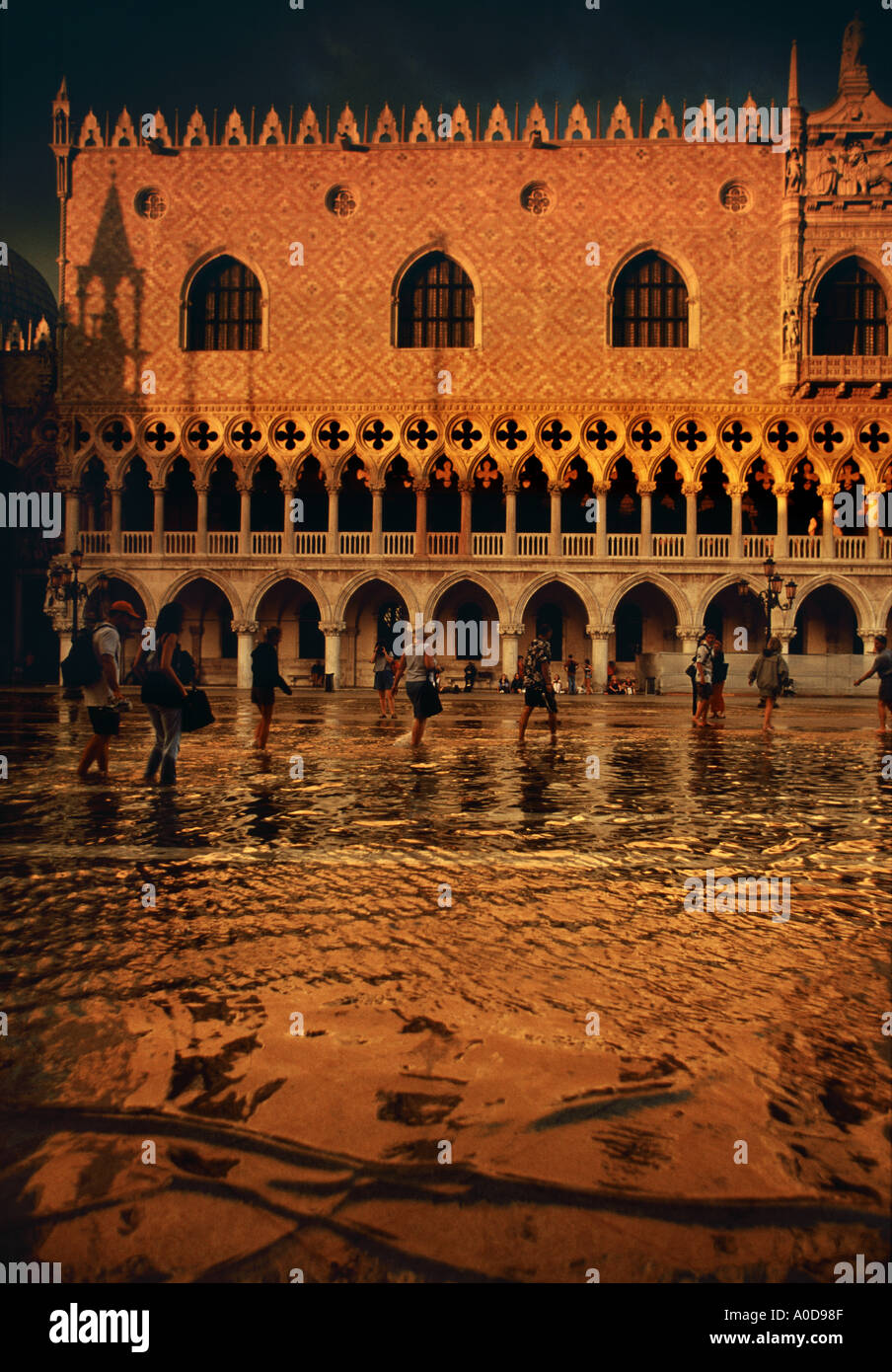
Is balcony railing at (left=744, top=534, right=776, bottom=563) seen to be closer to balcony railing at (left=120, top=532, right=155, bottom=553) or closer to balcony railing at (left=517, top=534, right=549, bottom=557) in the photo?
balcony railing at (left=517, top=534, right=549, bottom=557)

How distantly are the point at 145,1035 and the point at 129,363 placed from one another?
30.2 meters

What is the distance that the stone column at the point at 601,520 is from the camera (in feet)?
90.3

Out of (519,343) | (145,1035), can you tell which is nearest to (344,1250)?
(145,1035)

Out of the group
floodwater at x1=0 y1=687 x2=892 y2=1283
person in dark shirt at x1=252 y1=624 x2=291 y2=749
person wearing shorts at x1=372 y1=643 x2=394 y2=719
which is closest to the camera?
floodwater at x1=0 y1=687 x2=892 y2=1283

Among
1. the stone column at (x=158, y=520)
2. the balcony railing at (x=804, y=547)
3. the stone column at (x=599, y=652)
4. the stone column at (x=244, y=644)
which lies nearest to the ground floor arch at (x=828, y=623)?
the balcony railing at (x=804, y=547)

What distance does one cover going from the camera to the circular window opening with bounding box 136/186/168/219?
28688 mm

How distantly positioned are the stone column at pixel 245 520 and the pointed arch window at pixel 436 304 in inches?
277

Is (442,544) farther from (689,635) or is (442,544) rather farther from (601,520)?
(689,635)

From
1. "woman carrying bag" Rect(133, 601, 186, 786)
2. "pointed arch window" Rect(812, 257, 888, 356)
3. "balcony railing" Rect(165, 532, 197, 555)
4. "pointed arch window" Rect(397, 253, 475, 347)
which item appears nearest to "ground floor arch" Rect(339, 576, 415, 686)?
"balcony railing" Rect(165, 532, 197, 555)

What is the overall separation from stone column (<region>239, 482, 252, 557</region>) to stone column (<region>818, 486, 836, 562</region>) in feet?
60.8

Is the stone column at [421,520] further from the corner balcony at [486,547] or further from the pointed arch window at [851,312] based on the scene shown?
the pointed arch window at [851,312]

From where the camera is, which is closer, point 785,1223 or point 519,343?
point 785,1223

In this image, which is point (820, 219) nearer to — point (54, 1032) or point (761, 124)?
point (761, 124)
